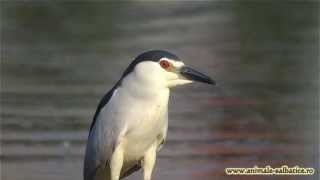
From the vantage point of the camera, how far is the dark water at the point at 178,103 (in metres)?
3.05

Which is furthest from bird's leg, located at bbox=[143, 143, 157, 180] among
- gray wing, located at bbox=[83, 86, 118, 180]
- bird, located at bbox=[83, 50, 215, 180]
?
gray wing, located at bbox=[83, 86, 118, 180]

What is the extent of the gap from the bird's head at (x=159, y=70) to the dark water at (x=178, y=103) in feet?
0.22

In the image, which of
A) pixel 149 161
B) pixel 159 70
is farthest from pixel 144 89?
pixel 149 161

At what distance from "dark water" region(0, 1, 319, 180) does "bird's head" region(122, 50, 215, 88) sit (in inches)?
2.6

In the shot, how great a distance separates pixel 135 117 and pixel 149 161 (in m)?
0.15

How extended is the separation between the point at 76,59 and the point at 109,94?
16cm

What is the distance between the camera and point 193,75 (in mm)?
2986

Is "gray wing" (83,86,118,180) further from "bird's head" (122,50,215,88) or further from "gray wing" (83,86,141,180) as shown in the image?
"bird's head" (122,50,215,88)

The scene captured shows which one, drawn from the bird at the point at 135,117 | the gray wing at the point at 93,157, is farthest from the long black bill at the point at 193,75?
the gray wing at the point at 93,157

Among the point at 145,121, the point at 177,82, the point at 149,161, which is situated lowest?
the point at 149,161

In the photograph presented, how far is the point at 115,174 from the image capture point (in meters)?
3.00

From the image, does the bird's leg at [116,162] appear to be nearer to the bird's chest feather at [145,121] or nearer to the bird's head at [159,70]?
the bird's chest feather at [145,121]

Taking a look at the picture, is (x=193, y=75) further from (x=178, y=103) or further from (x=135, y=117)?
(x=135, y=117)

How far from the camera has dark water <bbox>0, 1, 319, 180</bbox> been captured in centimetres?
305
